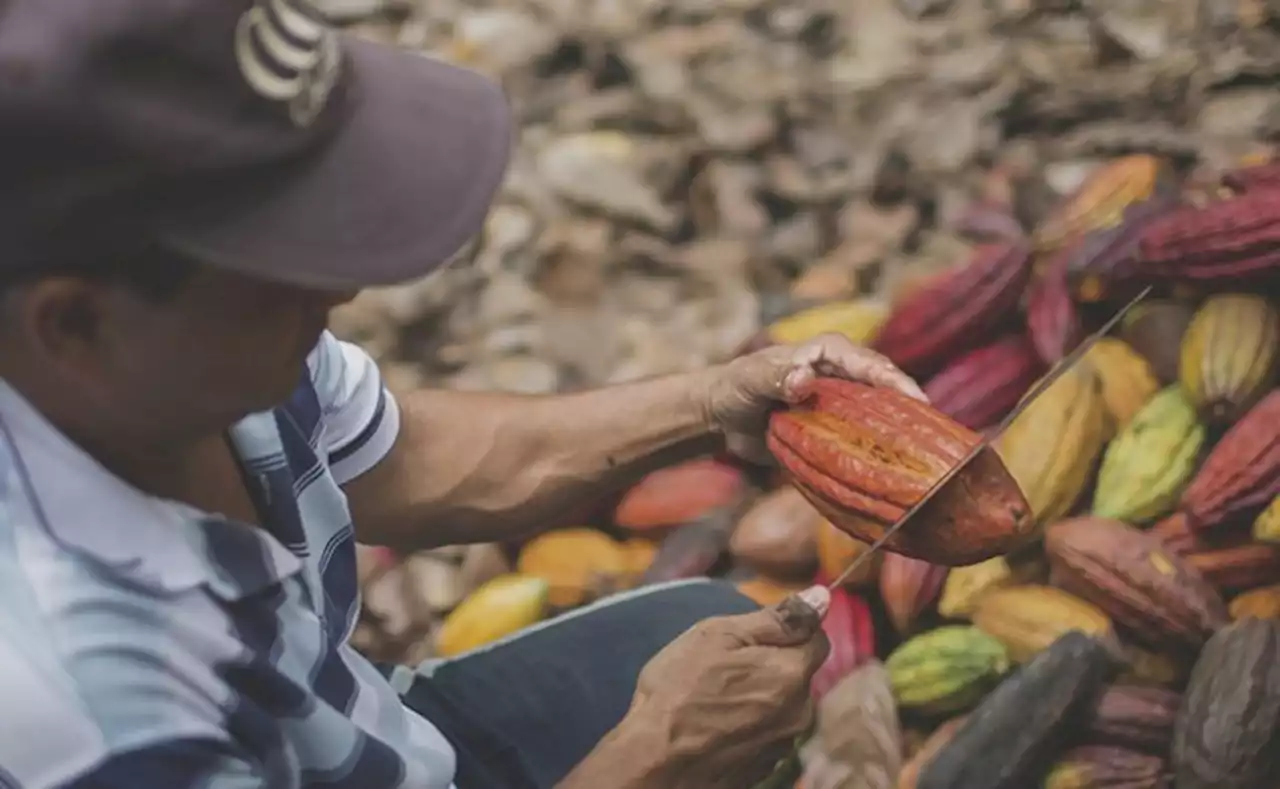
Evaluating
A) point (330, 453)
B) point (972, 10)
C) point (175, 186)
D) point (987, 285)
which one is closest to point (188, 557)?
point (175, 186)

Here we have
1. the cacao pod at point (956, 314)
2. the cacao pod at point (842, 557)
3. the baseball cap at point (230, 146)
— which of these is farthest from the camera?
the cacao pod at point (956, 314)

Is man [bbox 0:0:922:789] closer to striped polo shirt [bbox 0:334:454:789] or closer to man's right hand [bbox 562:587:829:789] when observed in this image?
striped polo shirt [bbox 0:334:454:789]

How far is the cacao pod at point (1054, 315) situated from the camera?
1290 mm

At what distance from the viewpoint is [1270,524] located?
109 cm

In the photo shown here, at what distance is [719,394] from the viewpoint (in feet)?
3.45

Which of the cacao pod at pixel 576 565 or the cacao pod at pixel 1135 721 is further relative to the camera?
the cacao pod at pixel 576 565

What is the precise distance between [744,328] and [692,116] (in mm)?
414

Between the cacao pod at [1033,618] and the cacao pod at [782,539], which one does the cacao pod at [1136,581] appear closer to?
the cacao pod at [1033,618]

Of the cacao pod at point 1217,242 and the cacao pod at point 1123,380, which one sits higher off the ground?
the cacao pod at point 1217,242

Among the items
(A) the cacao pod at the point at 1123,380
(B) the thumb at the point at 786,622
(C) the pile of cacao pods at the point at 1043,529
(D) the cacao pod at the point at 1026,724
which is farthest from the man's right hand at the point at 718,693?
(A) the cacao pod at the point at 1123,380

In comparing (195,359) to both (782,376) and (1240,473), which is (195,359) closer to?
(782,376)

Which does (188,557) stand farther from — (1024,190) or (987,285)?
(1024,190)

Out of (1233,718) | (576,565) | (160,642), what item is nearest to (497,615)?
(576,565)

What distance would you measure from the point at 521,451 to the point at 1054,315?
50 cm
